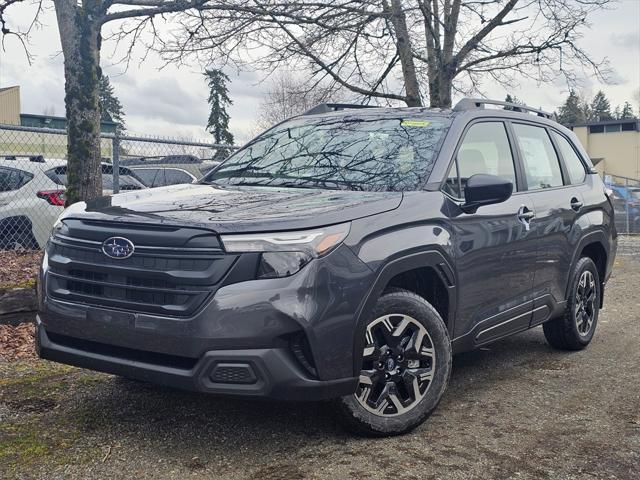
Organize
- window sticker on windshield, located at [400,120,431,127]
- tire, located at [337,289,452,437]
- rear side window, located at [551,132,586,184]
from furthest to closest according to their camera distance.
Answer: rear side window, located at [551,132,586,184] < window sticker on windshield, located at [400,120,431,127] < tire, located at [337,289,452,437]

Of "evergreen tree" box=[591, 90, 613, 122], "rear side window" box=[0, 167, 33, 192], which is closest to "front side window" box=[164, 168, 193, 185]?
"rear side window" box=[0, 167, 33, 192]

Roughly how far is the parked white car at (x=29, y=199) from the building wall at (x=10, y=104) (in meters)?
38.0

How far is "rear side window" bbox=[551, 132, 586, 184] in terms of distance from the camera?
5836mm

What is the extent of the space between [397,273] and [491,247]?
1.01 meters

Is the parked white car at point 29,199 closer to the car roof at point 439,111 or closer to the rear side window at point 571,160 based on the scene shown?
the car roof at point 439,111

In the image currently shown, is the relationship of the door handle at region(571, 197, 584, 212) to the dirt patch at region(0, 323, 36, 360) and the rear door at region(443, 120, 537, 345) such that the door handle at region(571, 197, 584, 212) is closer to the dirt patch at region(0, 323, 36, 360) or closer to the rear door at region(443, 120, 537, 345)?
the rear door at region(443, 120, 537, 345)

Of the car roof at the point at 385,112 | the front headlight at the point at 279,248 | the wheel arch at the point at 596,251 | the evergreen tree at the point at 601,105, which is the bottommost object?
the wheel arch at the point at 596,251

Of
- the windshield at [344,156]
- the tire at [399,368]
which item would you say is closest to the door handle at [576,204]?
the windshield at [344,156]

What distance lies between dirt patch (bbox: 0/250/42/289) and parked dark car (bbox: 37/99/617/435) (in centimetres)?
216

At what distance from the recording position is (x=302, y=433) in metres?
3.77

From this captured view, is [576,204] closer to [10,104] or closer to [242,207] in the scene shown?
[242,207]

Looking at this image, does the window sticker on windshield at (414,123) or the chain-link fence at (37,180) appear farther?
the chain-link fence at (37,180)

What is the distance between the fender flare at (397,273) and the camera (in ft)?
11.2

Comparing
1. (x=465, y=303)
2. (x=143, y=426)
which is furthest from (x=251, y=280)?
(x=465, y=303)
